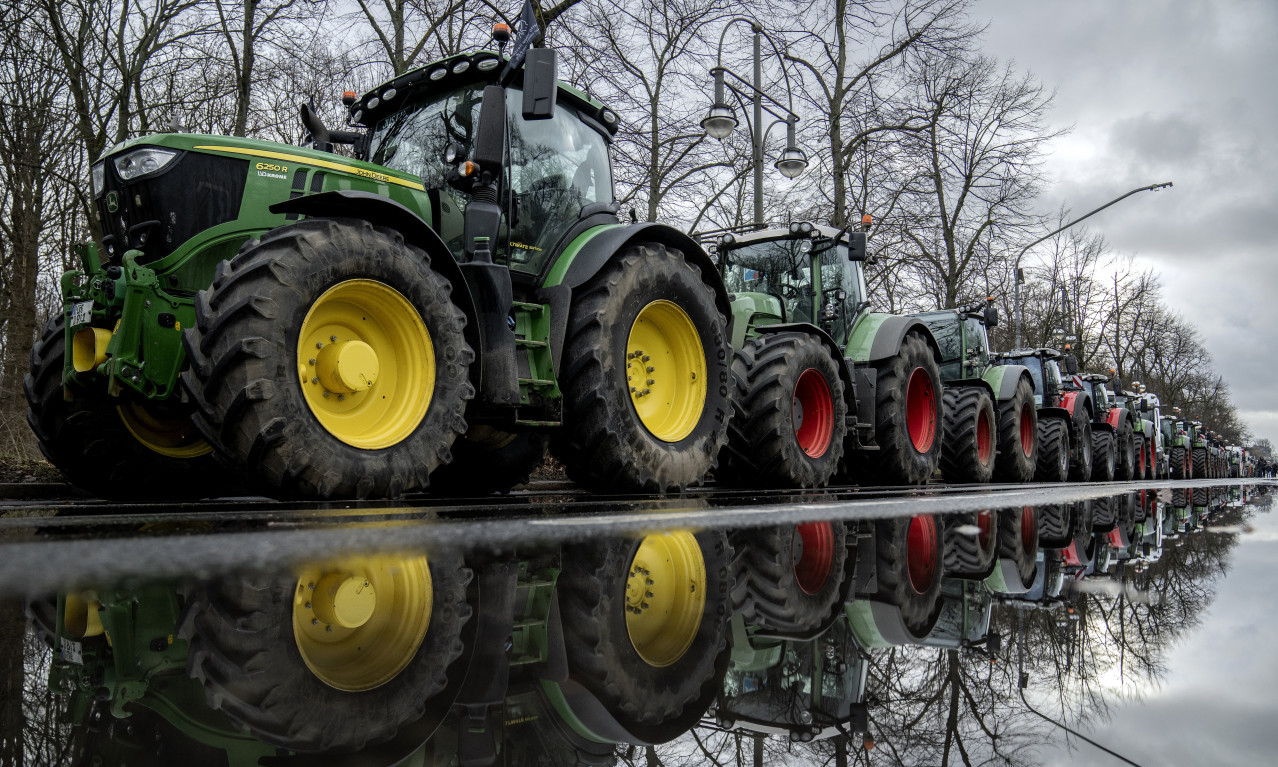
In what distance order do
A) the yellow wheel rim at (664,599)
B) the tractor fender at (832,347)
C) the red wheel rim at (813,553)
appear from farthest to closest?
the tractor fender at (832,347), the red wheel rim at (813,553), the yellow wheel rim at (664,599)

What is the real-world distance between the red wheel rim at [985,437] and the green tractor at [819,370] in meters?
2.36

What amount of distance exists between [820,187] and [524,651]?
72.4 ft

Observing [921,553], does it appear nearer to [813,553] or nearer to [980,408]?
[813,553]

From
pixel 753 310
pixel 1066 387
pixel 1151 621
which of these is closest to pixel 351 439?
pixel 1151 621

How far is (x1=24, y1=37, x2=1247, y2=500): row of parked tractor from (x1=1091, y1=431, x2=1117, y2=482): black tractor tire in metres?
12.8

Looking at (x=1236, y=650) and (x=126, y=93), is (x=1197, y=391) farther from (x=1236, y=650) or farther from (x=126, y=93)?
(x=1236, y=650)

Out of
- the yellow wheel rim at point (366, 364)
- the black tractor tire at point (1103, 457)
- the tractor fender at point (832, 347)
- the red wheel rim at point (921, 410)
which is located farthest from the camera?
the black tractor tire at point (1103, 457)

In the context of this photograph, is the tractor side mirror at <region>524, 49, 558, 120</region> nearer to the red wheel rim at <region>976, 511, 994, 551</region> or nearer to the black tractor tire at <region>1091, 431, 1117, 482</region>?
the red wheel rim at <region>976, 511, 994, 551</region>

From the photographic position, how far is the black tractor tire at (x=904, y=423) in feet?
31.9

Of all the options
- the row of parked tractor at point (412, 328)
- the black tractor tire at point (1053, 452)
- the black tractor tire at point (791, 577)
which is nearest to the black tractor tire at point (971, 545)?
the black tractor tire at point (791, 577)

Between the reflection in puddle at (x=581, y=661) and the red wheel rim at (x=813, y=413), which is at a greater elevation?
the red wheel rim at (x=813, y=413)

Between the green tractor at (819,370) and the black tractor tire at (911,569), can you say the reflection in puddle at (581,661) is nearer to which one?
the black tractor tire at (911,569)

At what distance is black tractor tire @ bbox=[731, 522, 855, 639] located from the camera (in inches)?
81.4

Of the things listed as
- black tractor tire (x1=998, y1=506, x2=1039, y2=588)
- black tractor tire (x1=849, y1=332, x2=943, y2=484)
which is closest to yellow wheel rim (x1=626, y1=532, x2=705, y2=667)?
black tractor tire (x1=998, y1=506, x2=1039, y2=588)
